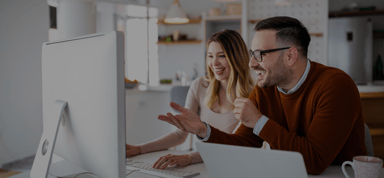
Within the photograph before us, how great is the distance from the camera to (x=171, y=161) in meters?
1.12

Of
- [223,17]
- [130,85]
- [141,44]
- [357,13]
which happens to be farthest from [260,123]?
[141,44]

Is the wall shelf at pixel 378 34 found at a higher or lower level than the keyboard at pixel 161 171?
higher

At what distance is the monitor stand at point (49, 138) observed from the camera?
84 cm

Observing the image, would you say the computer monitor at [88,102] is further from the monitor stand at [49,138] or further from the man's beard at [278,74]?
the man's beard at [278,74]

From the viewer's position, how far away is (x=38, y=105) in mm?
4082

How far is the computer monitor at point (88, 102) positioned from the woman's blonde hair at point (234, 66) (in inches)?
39.0

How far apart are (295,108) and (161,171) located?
0.57 metres

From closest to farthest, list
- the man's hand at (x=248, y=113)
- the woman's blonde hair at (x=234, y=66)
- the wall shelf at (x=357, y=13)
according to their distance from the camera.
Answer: the man's hand at (x=248, y=113) → the woman's blonde hair at (x=234, y=66) → the wall shelf at (x=357, y=13)

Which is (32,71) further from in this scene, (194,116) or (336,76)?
(336,76)

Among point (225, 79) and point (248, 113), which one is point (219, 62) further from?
point (248, 113)

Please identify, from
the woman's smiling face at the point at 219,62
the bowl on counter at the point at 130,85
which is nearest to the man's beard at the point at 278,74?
the woman's smiling face at the point at 219,62

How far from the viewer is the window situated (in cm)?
594

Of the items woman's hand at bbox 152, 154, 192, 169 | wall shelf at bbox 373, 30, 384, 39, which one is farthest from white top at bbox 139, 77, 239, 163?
wall shelf at bbox 373, 30, 384, 39

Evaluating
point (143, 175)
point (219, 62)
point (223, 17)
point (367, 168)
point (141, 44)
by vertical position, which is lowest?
point (143, 175)
